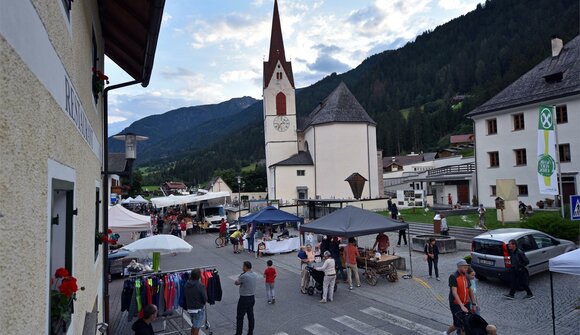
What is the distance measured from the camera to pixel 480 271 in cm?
1266

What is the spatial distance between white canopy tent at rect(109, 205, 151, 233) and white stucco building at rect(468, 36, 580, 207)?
28.8 meters

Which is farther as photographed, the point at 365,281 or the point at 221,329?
the point at 365,281

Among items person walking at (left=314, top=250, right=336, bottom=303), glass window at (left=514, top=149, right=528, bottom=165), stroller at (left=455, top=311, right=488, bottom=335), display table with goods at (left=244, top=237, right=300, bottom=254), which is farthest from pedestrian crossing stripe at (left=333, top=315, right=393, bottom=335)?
glass window at (left=514, top=149, right=528, bottom=165)

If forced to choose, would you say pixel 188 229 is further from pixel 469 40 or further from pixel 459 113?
pixel 469 40

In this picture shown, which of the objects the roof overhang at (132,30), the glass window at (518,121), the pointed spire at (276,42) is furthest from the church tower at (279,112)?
the roof overhang at (132,30)

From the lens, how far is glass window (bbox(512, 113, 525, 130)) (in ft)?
105

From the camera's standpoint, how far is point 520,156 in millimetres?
32531

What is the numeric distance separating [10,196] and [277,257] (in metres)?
18.7

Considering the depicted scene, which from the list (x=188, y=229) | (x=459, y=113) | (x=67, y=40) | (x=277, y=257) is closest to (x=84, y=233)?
(x=67, y=40)

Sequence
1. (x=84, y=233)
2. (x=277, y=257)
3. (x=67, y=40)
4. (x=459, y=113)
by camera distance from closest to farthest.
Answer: (x=67, y=40) → (x=84, y=233) → (x=277, y=257) → (x=459, y=113)

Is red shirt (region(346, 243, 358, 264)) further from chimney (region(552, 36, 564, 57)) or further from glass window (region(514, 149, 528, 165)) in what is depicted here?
chimney (region(552, 36, 564, 57))

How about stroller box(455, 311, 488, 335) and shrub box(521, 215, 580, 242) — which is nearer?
stroller box(455, 311, 488, 335)

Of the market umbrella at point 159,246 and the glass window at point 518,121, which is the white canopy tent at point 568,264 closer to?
the market umbrella at point 159,246

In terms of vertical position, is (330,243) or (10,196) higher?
(10,196)
